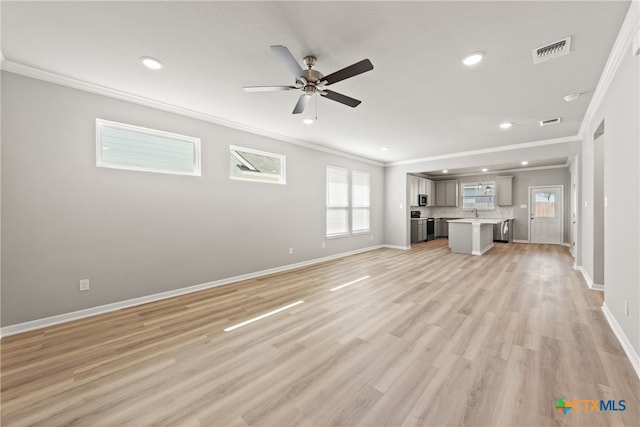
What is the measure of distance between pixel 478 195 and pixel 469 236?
3.73 metres

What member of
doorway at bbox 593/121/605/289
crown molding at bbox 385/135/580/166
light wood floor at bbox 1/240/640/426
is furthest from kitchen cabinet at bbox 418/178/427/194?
light wood floor at bbox 1/240/640/426

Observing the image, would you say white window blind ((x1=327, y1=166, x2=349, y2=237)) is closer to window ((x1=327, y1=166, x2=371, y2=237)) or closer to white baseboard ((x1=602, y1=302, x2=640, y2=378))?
window ((x1=327, y1=166, x2=371, y2=237))

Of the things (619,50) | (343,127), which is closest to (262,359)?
(343,127)

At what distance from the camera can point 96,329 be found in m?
2.75

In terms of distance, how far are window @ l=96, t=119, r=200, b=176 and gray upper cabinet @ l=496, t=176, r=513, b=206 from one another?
995cm

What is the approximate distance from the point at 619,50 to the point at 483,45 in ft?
3.98

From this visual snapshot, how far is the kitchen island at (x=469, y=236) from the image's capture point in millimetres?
6832

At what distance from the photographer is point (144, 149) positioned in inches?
140

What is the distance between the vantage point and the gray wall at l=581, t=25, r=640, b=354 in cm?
201

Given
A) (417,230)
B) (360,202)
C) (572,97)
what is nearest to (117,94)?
(360,202)

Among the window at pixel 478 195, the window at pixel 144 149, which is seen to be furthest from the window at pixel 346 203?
the window at pixel 478 195

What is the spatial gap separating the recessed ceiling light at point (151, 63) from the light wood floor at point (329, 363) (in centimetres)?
281

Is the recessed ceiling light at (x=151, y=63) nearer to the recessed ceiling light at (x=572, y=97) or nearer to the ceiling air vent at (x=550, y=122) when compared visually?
the recessed ceiling light at (x=572, y=97)

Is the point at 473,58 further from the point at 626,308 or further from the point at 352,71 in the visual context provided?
the point at 626,308
